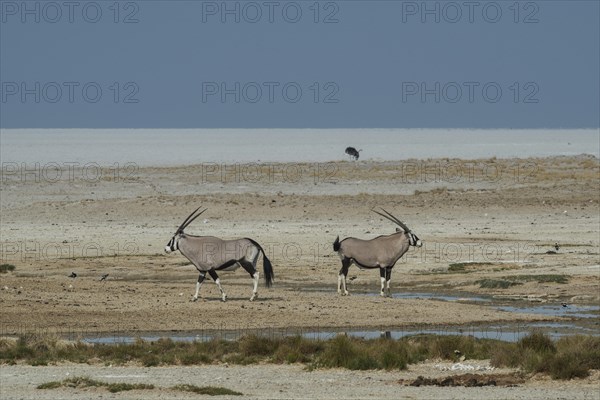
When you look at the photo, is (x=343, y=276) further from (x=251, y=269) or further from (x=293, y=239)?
(x=293, y=239)

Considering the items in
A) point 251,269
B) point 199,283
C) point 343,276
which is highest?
point 251,269

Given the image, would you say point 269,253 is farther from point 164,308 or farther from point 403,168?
point 403,168

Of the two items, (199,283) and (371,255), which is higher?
(371,255)

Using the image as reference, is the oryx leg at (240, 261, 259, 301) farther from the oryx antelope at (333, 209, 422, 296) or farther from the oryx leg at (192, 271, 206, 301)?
the oryx antelope at (333, 209, 422, 296)

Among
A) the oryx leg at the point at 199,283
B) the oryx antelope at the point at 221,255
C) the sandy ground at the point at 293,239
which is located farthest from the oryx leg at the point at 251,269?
the oryx leg at the point at 199,283

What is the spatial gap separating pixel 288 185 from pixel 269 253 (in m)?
16.6

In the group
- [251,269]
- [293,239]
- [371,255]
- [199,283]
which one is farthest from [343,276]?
[293,239]

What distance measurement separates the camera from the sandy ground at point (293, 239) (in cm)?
2053

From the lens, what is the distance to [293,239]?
106 feet

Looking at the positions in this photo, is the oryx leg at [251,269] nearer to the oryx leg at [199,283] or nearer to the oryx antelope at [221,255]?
the oryx antelope at [221,255]

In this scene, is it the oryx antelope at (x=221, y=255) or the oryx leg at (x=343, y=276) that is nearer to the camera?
the oryx antelope at (x=221, y=255)

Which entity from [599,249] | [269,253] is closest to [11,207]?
[269,253]

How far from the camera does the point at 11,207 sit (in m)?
39.5

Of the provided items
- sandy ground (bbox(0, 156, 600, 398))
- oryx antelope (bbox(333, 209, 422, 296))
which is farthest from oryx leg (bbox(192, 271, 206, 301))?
oryx antelope (bbox(333, 209, 422, 296))
